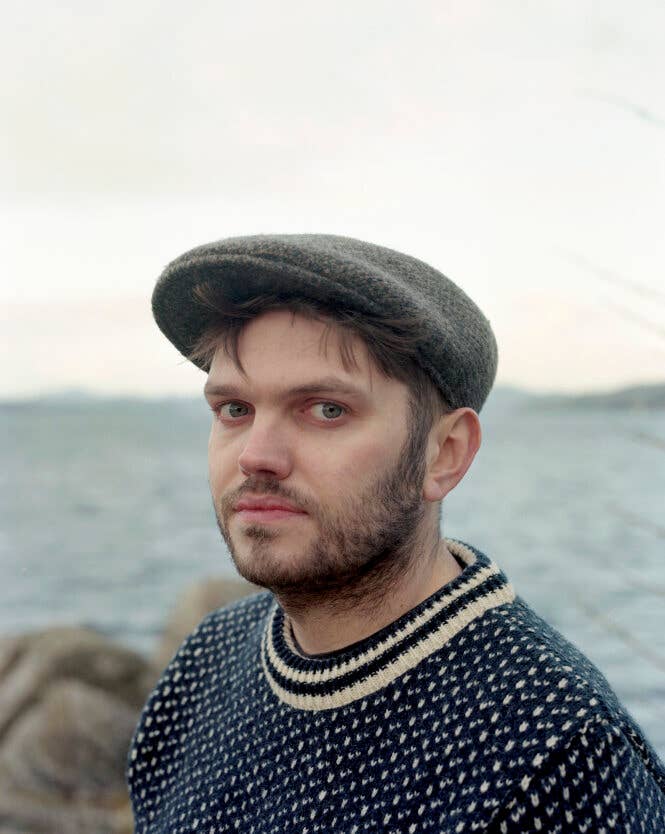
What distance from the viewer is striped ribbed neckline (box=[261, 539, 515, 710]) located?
143 cm

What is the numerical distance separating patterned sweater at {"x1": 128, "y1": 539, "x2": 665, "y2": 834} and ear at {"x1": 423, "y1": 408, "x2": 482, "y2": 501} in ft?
0.51

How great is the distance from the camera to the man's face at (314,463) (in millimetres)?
1411

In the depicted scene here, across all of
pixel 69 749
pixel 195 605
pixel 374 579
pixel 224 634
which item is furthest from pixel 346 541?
pixel 195 605

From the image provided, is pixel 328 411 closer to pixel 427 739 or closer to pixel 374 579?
pixel 374 579

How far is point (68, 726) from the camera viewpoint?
4.73m

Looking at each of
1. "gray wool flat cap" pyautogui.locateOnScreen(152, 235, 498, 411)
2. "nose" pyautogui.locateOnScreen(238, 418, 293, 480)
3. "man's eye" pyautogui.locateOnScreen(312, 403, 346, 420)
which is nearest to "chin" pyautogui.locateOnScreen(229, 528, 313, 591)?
"nose" pyautogui.locateOnScreen(238, 418, 293, 480)

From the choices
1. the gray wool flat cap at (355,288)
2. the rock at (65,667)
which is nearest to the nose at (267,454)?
the gray wool flat cap at (355,288)

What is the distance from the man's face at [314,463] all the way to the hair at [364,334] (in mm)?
13

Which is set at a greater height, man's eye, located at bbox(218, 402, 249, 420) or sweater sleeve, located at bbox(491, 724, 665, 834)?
man's eye, located at bbox(218, 402, 249, 420)

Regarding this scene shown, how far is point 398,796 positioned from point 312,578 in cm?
35

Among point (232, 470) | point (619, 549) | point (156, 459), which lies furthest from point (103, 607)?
point (156, 459)

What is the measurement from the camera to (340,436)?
142 centimetres

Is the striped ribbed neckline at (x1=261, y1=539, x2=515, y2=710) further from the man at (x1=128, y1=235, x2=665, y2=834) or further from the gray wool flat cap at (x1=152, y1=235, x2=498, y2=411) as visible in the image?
the gray wool flat cap at (x1=152, y1=235, x2=498, y2=411)

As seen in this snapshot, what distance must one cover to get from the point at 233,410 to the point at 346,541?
32 cm
